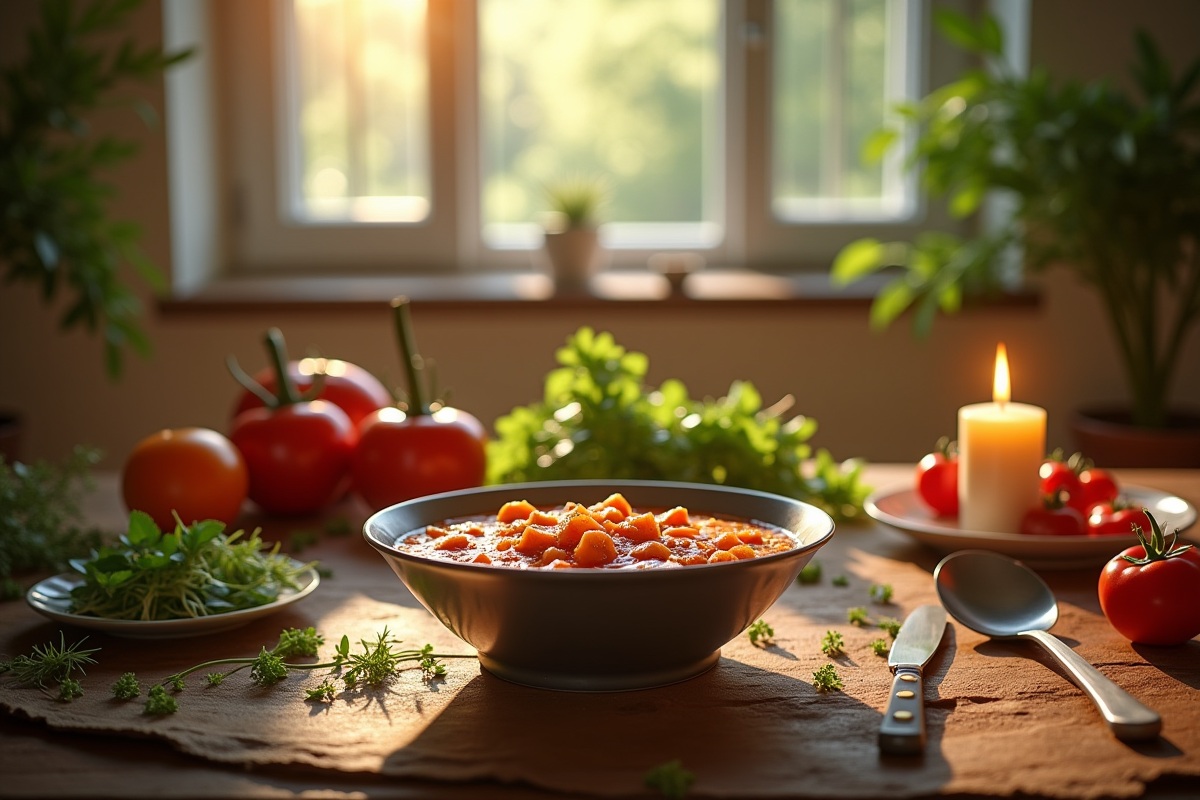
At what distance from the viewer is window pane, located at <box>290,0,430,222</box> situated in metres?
3.31

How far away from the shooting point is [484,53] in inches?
132

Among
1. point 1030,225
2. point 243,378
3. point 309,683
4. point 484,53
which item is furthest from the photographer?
point 484,53

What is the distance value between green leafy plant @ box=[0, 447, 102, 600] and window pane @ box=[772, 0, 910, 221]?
2413 mm

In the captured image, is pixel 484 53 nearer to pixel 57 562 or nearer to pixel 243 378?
pixel 243 378

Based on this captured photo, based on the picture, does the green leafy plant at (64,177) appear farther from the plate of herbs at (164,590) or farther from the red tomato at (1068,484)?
the red tomato at (1068,484)

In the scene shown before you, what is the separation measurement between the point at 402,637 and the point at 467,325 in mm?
2069

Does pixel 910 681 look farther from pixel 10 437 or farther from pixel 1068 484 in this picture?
pixel 10 437

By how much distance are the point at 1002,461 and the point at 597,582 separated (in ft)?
2.07

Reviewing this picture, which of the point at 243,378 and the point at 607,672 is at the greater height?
the point at 243,378

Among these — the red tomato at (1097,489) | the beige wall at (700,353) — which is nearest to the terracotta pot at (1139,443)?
the beige wall at (700,353)

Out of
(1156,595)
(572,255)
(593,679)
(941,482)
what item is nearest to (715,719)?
(593,679)

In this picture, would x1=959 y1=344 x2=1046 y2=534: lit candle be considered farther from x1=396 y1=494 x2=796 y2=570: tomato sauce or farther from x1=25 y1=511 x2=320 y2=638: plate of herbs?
x1=25 y1=511 x2=320 y2=638: plate of herbs

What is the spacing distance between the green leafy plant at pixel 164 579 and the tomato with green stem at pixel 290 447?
37 cm

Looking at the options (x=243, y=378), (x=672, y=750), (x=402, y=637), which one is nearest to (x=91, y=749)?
(x=402, y=637)
